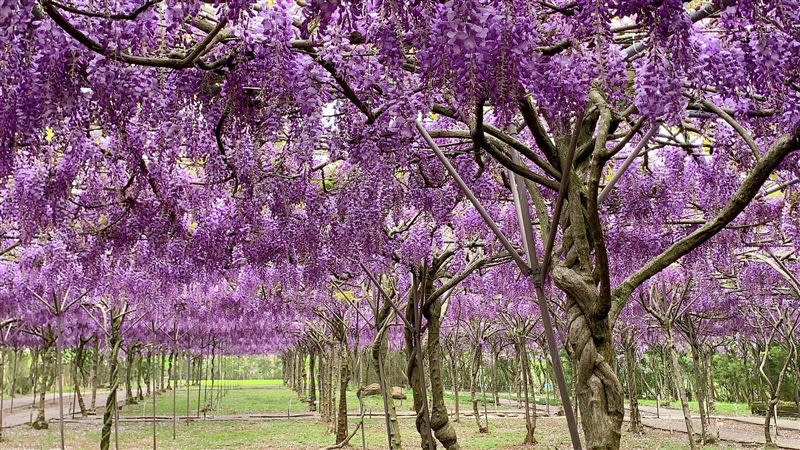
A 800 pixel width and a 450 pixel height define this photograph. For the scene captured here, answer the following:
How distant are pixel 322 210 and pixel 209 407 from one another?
2259 cm

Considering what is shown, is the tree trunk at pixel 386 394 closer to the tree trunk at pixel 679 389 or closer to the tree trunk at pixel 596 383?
the tree trunk at pixel 679 389

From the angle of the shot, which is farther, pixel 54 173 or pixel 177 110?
pixel 54 173

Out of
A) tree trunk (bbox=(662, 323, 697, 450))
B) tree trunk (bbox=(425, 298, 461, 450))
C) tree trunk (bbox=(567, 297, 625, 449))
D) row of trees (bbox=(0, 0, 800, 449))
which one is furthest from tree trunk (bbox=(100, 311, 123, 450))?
tree trunk (bbox=(662, 323, 697, 450))

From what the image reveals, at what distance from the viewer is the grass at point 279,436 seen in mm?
14750

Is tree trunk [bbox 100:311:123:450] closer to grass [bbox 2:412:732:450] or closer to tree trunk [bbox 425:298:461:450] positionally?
grass [bbox 2:412:732:450]

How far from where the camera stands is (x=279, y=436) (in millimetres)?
16875

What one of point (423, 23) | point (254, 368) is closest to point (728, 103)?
point (423, 23)

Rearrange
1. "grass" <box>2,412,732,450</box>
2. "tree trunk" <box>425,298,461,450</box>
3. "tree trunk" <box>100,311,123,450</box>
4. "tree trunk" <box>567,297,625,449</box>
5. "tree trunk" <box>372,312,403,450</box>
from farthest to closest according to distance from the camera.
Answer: "grass" <box>2,412,732,450</box> < "tree trunk" <box>100,311,123,450</box> < "tree trunk" <box>372,312,403,450</box> < "tree trunk" <box>425,298,461,450</box> < "tree trunk" <box>567,297,625,449</box>

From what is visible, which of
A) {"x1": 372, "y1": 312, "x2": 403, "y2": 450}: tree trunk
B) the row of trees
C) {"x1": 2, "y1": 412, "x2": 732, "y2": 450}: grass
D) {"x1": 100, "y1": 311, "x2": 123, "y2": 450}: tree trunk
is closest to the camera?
the row of trees

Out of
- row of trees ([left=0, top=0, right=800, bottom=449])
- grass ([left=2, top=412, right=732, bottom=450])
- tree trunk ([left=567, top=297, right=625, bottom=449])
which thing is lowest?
grass ([left=2, top=412, right=732, bottom=450])

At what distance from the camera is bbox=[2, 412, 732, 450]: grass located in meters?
14.8

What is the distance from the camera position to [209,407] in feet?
89.1

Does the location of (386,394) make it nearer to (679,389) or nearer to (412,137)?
(412,137)

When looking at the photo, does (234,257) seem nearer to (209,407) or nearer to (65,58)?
(65,58)
